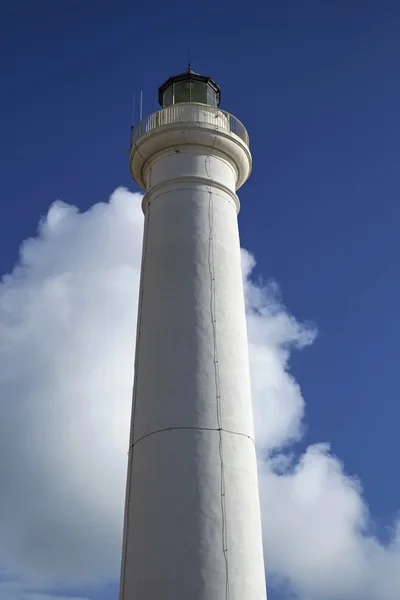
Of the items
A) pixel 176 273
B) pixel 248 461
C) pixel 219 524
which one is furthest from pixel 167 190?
pixel 219 524

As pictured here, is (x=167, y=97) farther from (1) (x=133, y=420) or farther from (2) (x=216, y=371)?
(1) (x=133, y=420)

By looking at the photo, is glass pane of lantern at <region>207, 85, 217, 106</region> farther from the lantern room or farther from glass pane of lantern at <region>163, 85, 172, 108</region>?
glass pane of lantern at <region>163, 85, 172, 108</region>

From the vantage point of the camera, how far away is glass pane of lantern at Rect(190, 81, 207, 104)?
20.3 meters

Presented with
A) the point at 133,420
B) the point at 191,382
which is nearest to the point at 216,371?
the point at 191,382

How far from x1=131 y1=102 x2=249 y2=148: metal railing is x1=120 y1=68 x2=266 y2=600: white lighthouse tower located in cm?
3

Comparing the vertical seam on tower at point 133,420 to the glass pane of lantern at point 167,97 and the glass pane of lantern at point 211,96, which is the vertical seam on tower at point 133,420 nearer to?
the glass pane of lantern at point 167,97

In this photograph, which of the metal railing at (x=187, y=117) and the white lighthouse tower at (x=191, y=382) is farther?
the metal railing at (x=187, y=117)

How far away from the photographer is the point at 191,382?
46.9ft

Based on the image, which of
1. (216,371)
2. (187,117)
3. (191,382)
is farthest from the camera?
(187,117)

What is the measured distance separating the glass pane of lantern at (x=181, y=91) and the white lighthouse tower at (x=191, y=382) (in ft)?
7.35

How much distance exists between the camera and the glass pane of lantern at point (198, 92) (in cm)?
2034

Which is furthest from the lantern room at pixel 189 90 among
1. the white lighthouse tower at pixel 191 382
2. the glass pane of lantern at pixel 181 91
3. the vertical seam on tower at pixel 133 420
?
the vertical seam on tower at pixel 133 420

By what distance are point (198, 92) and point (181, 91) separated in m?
0.50

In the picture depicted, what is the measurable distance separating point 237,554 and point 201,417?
8.64 ft
